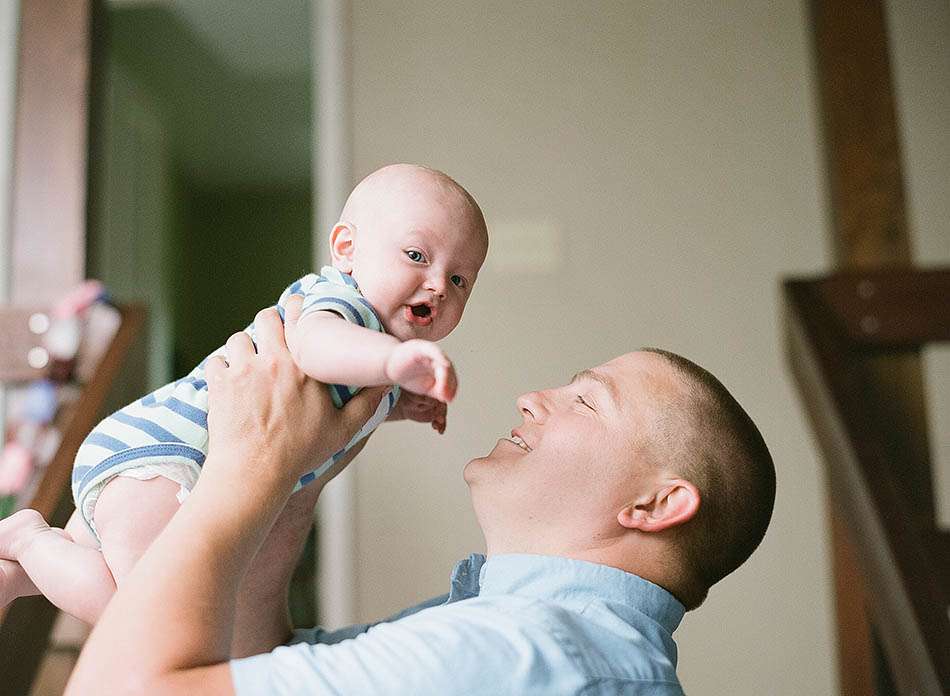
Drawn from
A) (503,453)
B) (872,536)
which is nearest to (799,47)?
(872,536)

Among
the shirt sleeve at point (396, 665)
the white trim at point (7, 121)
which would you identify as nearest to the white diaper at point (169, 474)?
the shirt sleeve at point (396, 665)

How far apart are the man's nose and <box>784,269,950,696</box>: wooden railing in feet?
2.62

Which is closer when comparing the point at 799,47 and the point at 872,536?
the point at 872,536

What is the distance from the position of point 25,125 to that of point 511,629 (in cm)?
244

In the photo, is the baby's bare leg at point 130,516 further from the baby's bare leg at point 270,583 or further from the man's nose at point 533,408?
the man's nose at point 533,408

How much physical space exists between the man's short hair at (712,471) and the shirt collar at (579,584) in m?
0.06

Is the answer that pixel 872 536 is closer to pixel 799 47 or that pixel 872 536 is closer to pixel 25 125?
pixel 799 47

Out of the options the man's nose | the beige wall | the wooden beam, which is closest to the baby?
the man's nose

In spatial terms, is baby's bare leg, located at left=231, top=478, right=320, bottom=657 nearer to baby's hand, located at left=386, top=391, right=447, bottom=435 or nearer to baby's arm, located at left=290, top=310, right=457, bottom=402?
baby's hand, located at left=386, top=391, right=447, bottom=435

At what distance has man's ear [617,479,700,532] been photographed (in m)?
1.00

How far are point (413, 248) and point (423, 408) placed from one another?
20 cm

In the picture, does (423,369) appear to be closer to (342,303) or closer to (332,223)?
(342,303)

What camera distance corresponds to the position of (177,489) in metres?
0.96

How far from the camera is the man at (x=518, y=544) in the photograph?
30.7 inches
